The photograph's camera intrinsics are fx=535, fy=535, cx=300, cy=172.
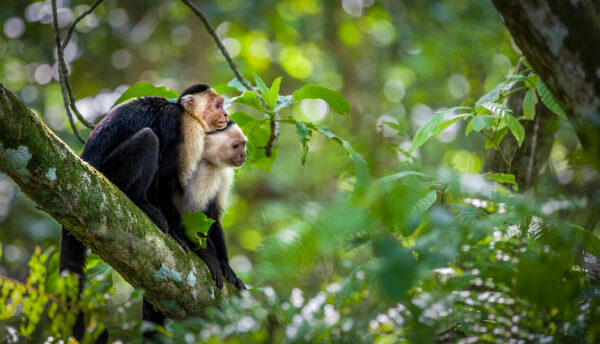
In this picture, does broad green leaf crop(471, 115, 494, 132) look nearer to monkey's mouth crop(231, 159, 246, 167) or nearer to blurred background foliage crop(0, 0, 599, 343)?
blurred background foliage crop(0, 0, 599, 343)

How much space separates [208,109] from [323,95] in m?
0.86

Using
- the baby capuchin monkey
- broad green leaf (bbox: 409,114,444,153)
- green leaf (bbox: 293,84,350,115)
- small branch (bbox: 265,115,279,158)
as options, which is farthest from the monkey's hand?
broad green leaf (bbox: 409,114,444,153)

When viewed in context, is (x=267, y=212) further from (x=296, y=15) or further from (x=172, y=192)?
(x=296, y=15)

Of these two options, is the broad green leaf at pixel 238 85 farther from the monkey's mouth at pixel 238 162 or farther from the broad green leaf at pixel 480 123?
the broad green leaf at pixel 480 123

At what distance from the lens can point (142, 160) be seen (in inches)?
117

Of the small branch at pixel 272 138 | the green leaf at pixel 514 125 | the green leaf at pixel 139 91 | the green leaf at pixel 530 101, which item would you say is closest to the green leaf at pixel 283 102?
the small branch at pixel 272 138

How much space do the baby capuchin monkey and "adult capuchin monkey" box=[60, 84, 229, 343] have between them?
10 cm

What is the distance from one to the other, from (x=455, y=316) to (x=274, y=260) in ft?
2.34

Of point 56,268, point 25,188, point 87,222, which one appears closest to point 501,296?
point 87,222

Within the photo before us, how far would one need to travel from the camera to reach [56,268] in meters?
2.88

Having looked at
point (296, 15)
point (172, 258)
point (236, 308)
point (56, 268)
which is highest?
point (296, 15)

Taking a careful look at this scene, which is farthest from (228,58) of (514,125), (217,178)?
(514,125)

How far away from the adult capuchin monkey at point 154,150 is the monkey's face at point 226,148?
97 mm

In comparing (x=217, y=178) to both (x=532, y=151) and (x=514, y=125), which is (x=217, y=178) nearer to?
(x=514, y=125)
